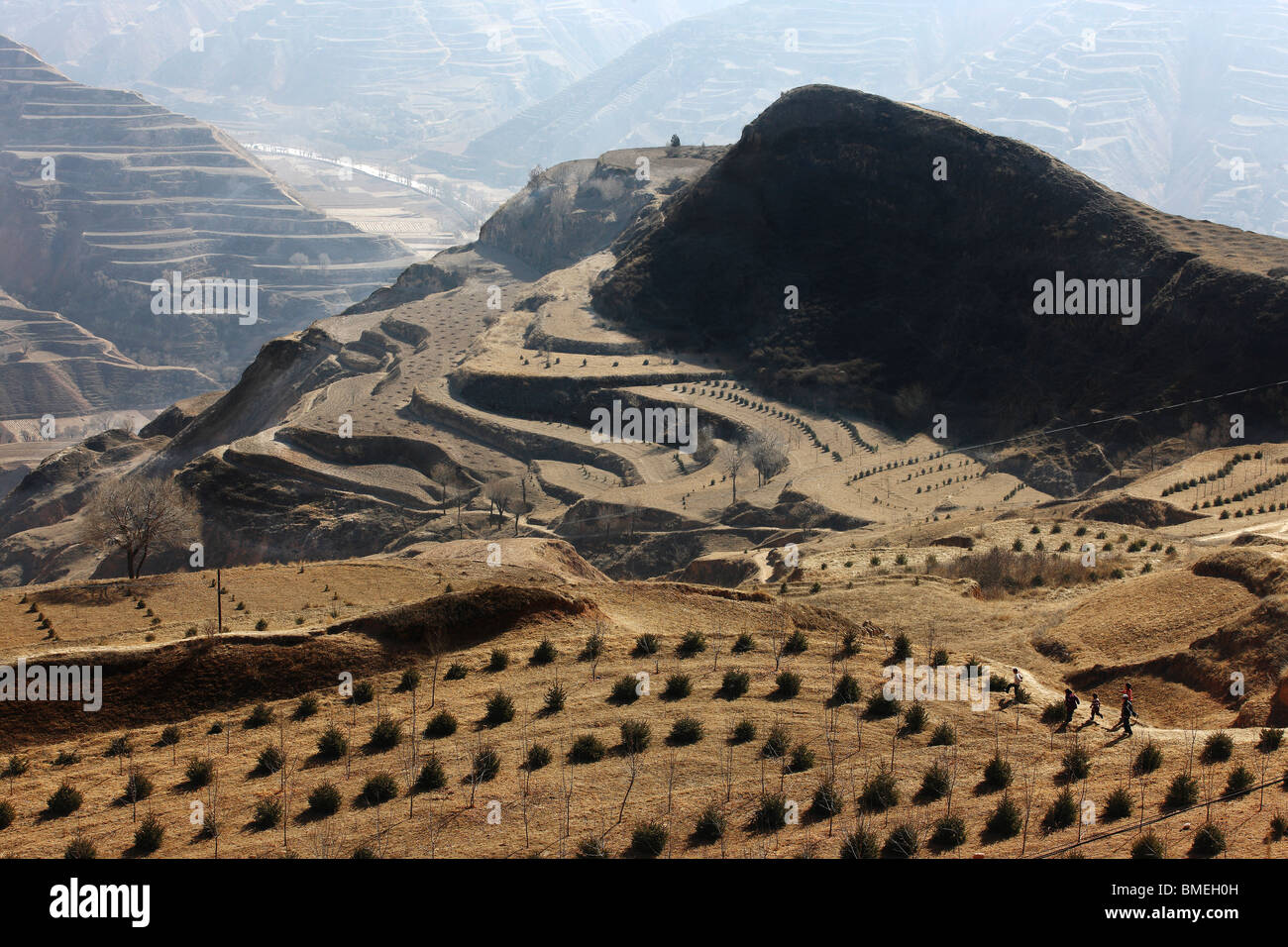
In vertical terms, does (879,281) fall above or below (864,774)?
above

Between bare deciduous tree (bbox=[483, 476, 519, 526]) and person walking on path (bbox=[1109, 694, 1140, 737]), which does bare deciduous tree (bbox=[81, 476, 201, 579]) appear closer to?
bare deciduous tree (bbox=[483, 476, 519, 526])

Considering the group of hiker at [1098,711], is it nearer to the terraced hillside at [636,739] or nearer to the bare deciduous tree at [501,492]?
the terraced hillside at [636,739]

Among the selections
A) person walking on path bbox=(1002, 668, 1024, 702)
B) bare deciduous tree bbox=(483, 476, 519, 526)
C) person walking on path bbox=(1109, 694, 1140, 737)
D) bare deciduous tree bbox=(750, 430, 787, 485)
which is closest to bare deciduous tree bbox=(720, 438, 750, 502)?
bare deciduous tree bbox=(750, 430, 787, 485)

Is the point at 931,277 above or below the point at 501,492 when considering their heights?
above

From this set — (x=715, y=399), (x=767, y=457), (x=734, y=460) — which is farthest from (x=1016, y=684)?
(x=715, y=399)

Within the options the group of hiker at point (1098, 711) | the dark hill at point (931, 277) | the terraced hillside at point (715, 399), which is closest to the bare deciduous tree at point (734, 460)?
the terraced hillside at point (715, 399)

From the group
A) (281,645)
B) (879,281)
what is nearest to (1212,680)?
(281,645)

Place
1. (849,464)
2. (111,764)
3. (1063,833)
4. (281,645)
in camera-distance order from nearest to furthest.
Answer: (1063,833), (111,764), (281,645), (849,464)

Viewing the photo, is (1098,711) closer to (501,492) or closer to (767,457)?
(767,457)

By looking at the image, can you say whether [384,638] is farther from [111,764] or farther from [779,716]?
[779,716]
